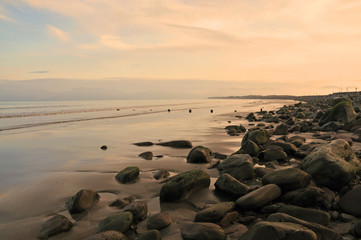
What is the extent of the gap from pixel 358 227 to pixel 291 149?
4.52 metres

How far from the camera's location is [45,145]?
10977 mm

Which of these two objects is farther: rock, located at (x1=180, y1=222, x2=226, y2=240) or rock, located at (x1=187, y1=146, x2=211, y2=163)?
rock, located at (x1=187, y1=146, x2=211, y2=163)

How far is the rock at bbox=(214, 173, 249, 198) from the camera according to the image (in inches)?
180

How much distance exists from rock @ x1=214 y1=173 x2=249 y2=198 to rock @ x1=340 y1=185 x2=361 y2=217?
148 centimetres

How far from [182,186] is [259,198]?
4.57ft

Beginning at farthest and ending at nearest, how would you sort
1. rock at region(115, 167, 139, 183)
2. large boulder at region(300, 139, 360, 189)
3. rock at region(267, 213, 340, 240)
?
rock at region(115, 167, 139, 183)
large boulder at region(300, 139, 360, 189)
rock at region(267, 213, 340, 240)

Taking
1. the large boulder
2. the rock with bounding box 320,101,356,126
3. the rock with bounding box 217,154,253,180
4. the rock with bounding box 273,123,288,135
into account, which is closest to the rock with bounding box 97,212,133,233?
the rock with bounding box 217,154,253,180

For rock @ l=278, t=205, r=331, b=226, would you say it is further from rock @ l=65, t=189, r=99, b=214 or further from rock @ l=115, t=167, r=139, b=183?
rock @ l=115, t=167, r=139, b=183

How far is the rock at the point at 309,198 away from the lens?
158 inches

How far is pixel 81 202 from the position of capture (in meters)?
4.38

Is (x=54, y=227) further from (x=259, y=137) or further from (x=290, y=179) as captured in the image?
(x=259, y=137)

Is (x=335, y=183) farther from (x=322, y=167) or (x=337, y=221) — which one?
(x=337, y=221)

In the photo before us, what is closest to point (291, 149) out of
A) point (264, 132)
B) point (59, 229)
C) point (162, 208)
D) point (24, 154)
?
point (264, 132)

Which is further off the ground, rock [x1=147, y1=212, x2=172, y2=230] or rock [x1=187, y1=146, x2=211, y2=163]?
rock [x1=187, y1=146, x2=211, y2=163]
